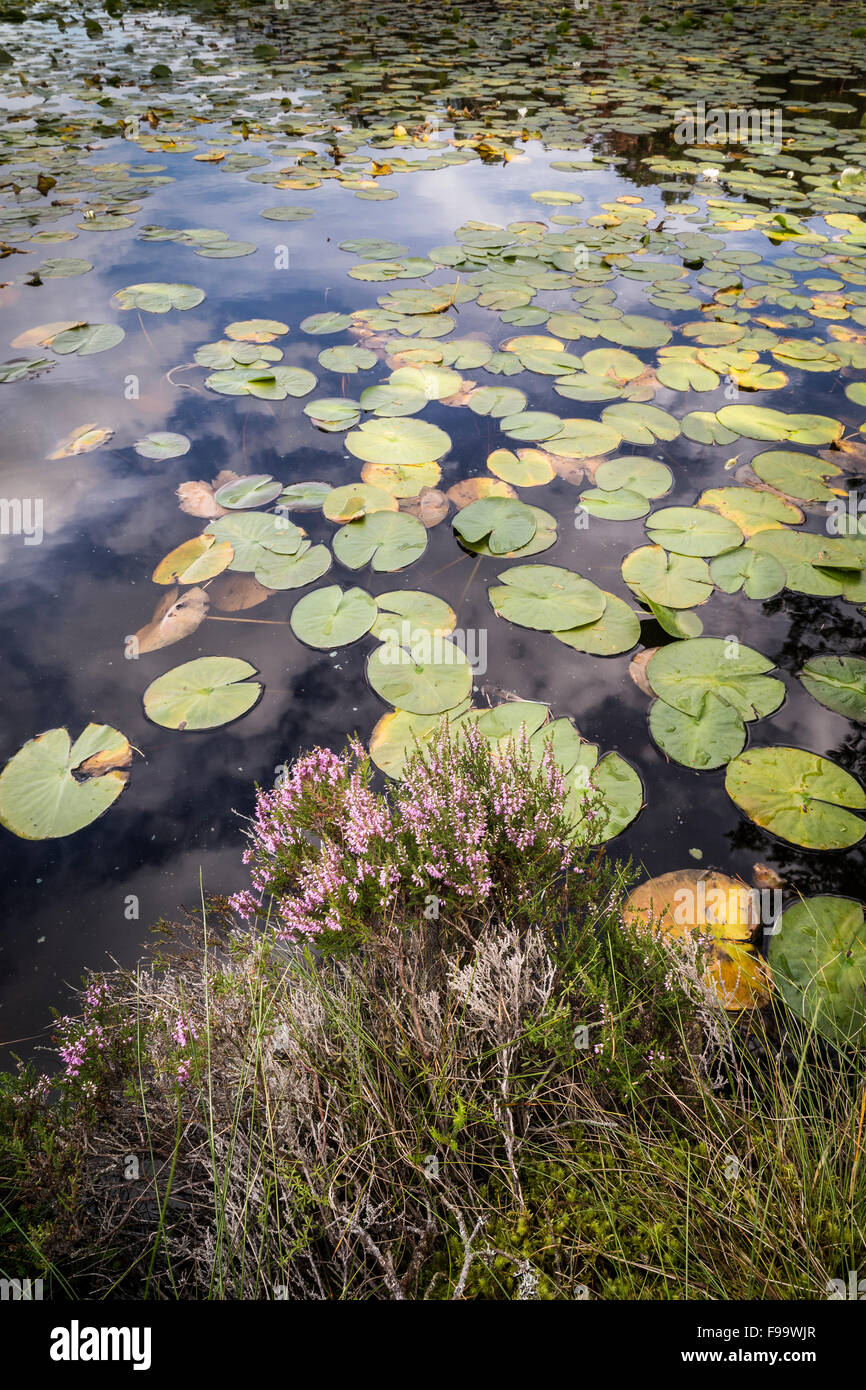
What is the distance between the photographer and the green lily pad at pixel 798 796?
2297mm

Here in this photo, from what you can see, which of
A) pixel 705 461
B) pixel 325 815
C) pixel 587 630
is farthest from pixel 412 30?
pixel 325 815

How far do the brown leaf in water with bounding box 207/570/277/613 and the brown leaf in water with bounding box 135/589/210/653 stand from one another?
5cm

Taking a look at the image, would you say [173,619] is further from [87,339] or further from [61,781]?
[87,339]

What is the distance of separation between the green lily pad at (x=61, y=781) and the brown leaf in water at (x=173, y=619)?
1.53ft

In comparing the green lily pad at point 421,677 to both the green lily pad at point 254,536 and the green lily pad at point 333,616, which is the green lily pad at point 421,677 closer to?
the green lily pad at point 333,616

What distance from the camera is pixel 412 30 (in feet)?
45.8

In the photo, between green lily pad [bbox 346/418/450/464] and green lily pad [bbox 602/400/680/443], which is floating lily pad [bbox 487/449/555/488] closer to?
green lily pad [bbox 346/418/450/464]

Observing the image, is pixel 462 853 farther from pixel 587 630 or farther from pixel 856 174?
pixel 856 174

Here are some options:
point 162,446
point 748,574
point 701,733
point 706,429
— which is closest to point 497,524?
point 748,574

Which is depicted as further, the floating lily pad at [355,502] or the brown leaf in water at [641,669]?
the floating lily pad at [355,502]

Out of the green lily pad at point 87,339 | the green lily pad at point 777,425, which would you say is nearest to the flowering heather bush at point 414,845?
the green lily pad at point 777,425

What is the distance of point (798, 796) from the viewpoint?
93.4 inches

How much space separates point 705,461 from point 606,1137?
3.39 metres

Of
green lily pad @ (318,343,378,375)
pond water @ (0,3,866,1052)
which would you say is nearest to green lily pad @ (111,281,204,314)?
pond water @ (0,3,866,1052)
